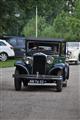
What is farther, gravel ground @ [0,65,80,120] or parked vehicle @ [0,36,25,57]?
parked vehicle @ [0,36,25,57]

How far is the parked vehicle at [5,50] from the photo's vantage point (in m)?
41.8

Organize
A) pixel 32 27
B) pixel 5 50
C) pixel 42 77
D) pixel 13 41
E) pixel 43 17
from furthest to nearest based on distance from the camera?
1. pixel 32 27
2. pixel 43 17
3. pixel 13 41
4. pixel 5 50
5. pixel 42 77

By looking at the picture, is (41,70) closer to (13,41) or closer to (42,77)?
(42,77)

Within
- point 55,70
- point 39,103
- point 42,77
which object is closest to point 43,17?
point 55,70

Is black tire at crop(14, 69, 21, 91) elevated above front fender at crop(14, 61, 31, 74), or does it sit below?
below

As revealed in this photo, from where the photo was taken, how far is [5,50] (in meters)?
42.1

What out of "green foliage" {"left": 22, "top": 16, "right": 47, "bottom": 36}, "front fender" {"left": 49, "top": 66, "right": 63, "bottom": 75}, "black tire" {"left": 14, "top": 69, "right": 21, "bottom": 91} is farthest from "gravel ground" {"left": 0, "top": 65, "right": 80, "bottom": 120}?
"green foliage" {"left": 22, "top": 16, "right": 47, "bottom": 36}

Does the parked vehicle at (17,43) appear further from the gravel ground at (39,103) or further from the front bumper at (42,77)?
the front bumper at (42,77)

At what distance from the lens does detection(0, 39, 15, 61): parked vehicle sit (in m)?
41.8

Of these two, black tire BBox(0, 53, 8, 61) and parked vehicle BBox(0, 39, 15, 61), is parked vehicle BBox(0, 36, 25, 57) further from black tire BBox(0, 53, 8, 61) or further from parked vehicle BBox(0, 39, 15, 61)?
black tire BBox(0, 53, 8, 61)

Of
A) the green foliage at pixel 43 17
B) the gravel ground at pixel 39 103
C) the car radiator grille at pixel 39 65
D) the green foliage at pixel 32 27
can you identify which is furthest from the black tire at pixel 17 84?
the green foliage at pixel 32 27

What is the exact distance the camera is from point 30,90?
20.0 meters

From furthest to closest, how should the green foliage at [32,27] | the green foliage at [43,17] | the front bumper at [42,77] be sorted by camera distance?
the green foliage at [32,27] → the front bumper at [42,77] → the green foliage at [43,17]


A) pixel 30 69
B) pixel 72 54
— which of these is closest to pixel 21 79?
pixel 30 69
